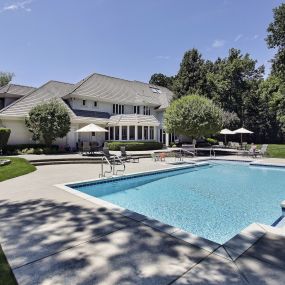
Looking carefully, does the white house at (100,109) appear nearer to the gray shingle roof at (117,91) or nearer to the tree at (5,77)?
the gray shingle roof at (117,91)

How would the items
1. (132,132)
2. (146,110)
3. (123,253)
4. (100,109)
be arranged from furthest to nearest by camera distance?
(146,110) → (100,109) → (132,132) → (123,253)

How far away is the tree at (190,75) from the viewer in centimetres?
3759

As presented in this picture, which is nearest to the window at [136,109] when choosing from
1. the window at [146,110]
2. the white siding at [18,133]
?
the window at [146,110]

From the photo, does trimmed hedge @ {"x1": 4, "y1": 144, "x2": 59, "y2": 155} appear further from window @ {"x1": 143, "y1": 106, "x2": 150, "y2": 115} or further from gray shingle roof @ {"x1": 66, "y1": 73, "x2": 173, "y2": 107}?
window @ {"x1": 143, "y1": 106, "x2": 150, "y2": 115}

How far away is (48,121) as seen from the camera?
21.8 meters

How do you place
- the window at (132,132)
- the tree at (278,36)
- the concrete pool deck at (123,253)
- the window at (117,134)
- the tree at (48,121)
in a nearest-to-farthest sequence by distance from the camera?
the concrete pool deck at (123,253), the tree at (48,121), the tree at (278,36), the window at (117,134), the window at (132,132)

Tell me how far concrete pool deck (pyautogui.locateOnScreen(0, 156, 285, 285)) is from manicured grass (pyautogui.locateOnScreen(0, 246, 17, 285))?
0.29ft

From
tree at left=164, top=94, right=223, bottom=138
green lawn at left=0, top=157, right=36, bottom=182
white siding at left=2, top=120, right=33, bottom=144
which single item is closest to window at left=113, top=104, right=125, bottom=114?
tree at left=164, top=94, right=223, bottom=138

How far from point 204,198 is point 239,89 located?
118 ft

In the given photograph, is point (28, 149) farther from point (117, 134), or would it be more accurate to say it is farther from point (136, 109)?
point (136, 109)

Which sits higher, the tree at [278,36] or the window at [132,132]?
the tree at [278,36]

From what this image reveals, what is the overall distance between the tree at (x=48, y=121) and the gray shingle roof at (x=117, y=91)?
17.3ft

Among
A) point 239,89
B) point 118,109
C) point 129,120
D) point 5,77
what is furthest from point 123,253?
point 5,77

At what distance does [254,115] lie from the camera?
137 ft
